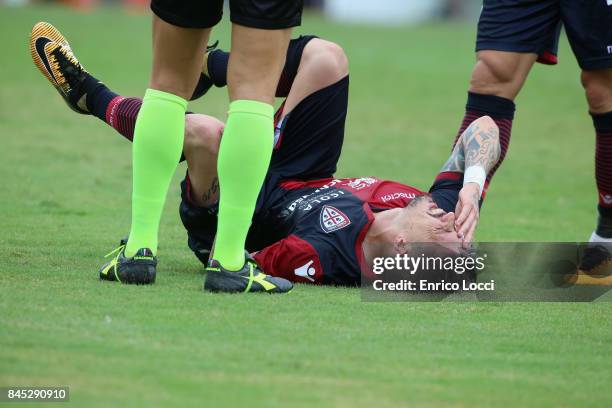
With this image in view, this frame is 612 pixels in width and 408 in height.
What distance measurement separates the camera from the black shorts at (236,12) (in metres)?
3.89

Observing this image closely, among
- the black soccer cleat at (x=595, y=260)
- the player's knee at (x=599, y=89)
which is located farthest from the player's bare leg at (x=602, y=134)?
the black soccer cleat at (x=595, y=260)

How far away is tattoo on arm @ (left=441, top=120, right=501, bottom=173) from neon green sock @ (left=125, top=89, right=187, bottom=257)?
141cm

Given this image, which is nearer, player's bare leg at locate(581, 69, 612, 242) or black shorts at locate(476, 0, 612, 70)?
black shorts at locate(476, 0, 612, 70)

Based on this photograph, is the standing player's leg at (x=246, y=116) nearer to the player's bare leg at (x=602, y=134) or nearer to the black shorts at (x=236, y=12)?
the black shorts at (x=236, y=12)

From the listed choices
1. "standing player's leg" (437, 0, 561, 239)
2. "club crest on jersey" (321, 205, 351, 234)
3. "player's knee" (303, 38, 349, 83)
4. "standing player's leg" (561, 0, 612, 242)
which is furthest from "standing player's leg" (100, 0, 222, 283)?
"standing player's leg" (561, 0, 612, 242)

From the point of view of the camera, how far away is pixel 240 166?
4.03 meters

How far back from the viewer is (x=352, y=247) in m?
4.58

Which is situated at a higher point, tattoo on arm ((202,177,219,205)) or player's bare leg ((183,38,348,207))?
player's bare leg ((183,38,348,207))

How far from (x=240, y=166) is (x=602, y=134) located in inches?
90.6

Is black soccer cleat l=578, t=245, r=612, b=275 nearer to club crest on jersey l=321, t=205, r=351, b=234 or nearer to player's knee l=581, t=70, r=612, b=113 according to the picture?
player's knee l=581, t=70, r=612, b=113

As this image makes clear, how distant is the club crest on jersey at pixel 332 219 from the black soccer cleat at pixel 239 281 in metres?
0.42

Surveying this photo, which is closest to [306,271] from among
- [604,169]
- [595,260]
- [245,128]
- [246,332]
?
[245,128]

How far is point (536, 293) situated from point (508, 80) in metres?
1.29

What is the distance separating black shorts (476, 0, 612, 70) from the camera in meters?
5.26
